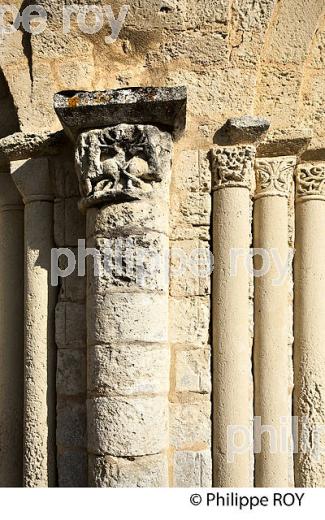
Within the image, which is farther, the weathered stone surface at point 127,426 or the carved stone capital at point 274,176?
the carved stone capital at point 274,176

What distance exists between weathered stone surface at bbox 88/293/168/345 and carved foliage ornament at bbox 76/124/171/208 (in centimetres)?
51

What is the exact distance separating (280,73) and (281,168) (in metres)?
0.56

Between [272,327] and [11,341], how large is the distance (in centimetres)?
153

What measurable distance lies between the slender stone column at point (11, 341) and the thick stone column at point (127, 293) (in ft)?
2.05

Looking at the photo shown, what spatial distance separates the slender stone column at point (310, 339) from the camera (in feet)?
11.7

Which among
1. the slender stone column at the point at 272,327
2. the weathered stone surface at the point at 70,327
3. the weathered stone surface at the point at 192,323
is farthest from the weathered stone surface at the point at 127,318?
the slender stone column at the point at 272,327

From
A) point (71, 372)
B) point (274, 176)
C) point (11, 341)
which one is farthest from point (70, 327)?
point (274, 176)

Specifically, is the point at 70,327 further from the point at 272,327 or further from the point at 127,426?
the point at 272,327

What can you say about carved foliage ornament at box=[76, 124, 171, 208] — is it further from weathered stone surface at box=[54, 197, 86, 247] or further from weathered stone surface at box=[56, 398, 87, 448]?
weathered stone surface at box=[56, 398, 87, 448]

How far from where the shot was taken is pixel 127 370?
3.32 m

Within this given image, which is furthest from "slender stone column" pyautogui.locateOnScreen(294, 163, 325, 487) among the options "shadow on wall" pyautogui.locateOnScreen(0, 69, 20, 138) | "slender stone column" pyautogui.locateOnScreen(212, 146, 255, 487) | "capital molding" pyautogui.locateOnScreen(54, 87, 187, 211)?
"shadow on wall" pyautogui.locateOnScreen(0, 69, 20, 138)

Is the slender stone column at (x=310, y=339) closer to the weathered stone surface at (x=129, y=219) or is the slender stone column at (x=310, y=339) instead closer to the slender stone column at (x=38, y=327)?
the weathered stone surface at (x=129, y=219)

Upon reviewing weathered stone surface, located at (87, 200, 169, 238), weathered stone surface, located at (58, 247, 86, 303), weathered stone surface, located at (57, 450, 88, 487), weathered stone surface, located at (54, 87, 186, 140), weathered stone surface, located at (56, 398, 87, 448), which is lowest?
weathered stone surface, located at (57, 450, 88, 487)

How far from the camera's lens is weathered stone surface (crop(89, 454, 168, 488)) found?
3305mm
